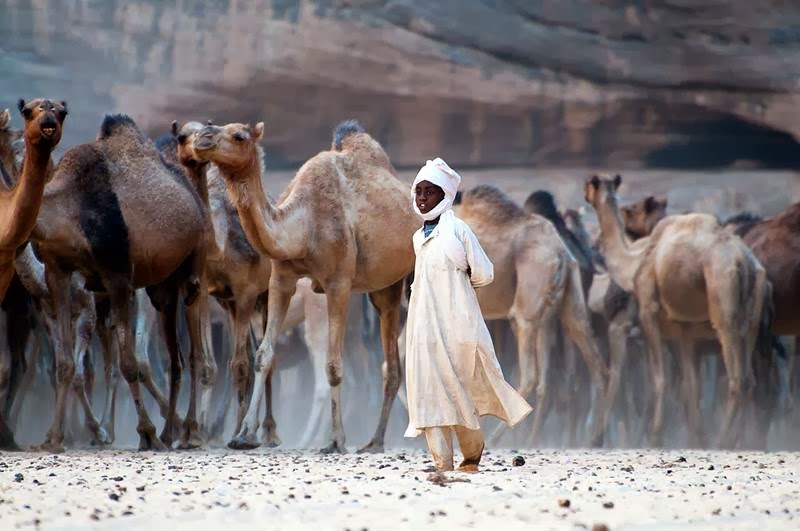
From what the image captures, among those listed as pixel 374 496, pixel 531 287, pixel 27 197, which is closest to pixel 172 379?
pixel 27 197

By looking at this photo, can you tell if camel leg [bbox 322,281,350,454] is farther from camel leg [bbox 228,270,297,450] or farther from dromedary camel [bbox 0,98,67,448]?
dromedary camel [bbox 0,98,67,448]

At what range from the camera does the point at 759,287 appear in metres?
14.6

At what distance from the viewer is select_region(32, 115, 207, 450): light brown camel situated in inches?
393

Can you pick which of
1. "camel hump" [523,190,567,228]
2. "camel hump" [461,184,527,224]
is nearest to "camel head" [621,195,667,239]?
"camel hump" [523,190,567,228]

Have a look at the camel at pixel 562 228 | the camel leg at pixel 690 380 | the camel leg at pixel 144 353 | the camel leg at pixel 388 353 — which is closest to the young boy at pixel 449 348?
the camel leg at pixel 388 353

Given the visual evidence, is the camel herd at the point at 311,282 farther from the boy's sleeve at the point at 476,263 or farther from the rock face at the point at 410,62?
the rock face at the point at 410,62

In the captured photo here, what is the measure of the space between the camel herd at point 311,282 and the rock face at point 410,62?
12.9ft

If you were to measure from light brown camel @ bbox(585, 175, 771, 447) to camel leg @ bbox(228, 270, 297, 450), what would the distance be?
519cm

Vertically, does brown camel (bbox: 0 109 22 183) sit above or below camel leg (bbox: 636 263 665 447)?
above

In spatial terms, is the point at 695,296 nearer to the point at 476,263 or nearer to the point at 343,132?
the point at 343,132

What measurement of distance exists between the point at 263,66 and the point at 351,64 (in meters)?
1.22

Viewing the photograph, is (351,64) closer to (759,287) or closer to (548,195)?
(548,195)

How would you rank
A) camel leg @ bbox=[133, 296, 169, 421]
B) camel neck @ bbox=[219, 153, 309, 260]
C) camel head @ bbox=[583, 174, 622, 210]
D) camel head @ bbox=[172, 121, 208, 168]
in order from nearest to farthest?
camel neck @ bbox=[219, 153, 309, 260]
camel head @ bbox=[172, 121, 208, 168]
camel leg @ bbox=[133, 296, 169, 421]
camel head @ bbox=[583, 174, 622, 210]

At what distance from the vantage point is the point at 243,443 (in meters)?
10.3
